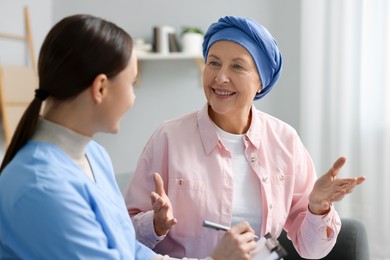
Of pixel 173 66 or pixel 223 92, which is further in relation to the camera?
pixel 173 66

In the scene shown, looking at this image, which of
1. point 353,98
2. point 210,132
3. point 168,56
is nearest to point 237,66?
point 210,132

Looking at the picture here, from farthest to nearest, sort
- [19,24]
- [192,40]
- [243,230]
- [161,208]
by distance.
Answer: [19,24], [192,40], [161,208], [243,230]

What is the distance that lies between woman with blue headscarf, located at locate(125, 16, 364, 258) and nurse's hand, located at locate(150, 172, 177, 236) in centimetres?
11

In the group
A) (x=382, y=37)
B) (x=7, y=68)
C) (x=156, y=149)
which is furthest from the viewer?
(x=7, y=68)

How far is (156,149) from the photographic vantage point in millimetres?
1723

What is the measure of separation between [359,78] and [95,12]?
2015 millimetres

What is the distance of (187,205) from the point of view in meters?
1.68

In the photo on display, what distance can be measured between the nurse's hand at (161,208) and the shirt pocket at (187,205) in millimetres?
146

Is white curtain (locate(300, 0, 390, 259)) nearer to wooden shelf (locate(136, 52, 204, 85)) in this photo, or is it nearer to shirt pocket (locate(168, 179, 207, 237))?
wooden shelf (locate(136, 52, 204, 85))

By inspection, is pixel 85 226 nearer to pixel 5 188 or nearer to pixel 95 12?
pixel 5 188

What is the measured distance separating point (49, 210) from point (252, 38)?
0.95 meters

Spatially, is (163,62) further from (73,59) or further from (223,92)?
(73,59)

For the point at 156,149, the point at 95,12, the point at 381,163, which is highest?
the point at 95,12

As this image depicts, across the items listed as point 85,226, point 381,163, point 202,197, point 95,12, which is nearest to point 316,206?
point 202,197
